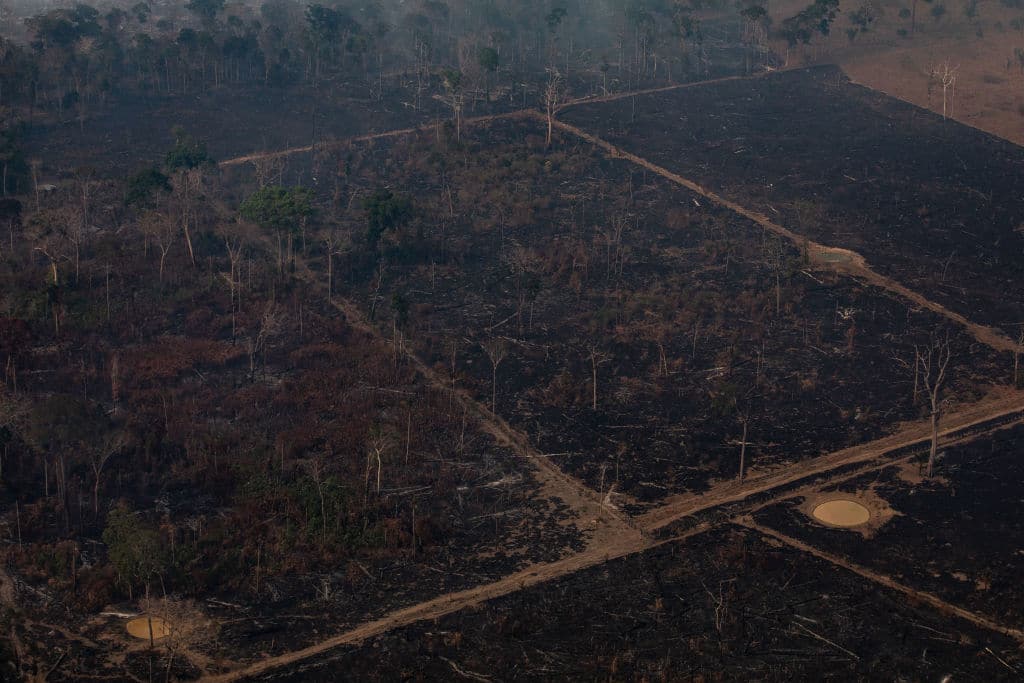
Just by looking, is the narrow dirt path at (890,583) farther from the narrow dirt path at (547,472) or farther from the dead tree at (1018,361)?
the dead tree at (1018,361)

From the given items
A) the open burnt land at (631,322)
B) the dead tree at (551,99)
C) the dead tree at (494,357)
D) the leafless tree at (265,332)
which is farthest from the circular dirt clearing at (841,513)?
the dead tree at (551,99)

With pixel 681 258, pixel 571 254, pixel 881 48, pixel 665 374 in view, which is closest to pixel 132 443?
pixel 665 374

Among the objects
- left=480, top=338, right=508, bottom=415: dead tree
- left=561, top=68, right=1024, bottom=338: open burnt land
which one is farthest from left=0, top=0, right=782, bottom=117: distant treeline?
left=480, top=338, right=508, bottom=415: dead tree

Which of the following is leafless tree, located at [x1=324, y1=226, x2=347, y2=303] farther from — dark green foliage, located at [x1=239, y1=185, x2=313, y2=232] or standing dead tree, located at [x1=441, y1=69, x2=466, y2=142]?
standing dead tree, located at [x1=441, y1=69, x2=466, y2=142]

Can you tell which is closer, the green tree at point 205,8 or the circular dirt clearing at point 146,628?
the circular dirt clearing at point 146,628

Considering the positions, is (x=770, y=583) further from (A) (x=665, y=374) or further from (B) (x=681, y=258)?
(B) (x=681, y=258)

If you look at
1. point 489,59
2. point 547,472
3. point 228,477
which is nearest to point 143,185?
point 228,477
